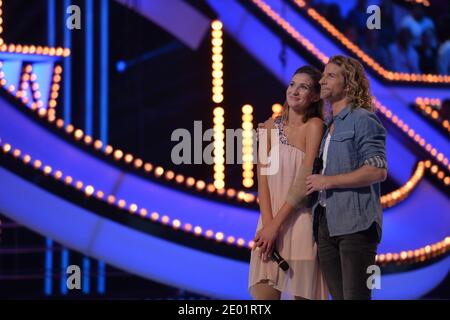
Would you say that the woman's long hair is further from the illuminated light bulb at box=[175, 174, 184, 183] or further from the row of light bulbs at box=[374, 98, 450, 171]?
the row of light bulbs at box=[374, 98, 450, 171]

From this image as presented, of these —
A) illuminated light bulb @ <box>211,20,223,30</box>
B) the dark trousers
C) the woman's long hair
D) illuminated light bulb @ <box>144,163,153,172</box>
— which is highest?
illuminated light bulb @ <box>211,20,223,30</box>

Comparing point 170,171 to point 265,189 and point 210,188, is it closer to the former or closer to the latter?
point 210,188

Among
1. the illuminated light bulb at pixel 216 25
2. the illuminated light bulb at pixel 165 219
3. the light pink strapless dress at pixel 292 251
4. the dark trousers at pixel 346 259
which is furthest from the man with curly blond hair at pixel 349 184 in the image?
the illuminated light bulb at pixel 216 25

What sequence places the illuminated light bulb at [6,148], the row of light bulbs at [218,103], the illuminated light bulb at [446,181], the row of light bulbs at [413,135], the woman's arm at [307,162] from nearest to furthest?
the woman's arm at [307,162]
the illuminated light bulb at [6,148]
the row of light bulbs at [218,103]
the row of light bulbs at [413,135]
the illuminated light bulb at [446,181]

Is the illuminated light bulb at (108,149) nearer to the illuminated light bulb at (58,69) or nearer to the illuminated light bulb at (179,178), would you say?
the illuminated light bulb at (179,178)

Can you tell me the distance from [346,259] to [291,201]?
37 centimetres

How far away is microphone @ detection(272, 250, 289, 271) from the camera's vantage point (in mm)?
3330

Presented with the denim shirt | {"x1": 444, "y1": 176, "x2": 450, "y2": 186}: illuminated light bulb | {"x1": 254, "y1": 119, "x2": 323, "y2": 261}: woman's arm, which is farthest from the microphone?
{"x1": 444, "y1": 176, "x2": 450, "y2": 186}: illuminated light bulb

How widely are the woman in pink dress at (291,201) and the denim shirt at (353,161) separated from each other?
6.1 inches

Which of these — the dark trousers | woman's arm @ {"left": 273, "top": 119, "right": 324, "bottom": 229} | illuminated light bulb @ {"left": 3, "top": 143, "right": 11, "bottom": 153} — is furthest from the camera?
illuminated light bulb @ {"left": 3, "top": 143, "right": 11, "bottom": 153}

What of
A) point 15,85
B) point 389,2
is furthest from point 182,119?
point 389,2

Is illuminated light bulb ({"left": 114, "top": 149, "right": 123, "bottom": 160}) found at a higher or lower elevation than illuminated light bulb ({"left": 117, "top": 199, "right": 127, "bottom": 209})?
higher

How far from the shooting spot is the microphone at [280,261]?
3330 millimetres
